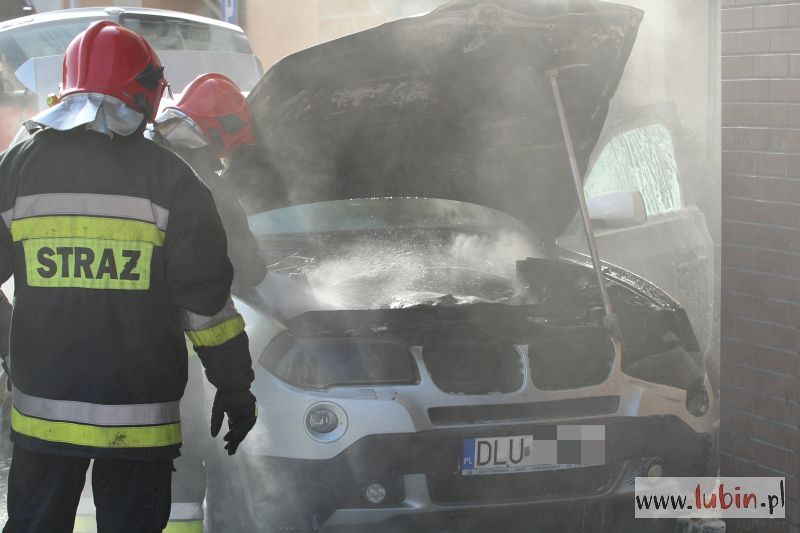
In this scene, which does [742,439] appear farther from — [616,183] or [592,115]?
[616,183]

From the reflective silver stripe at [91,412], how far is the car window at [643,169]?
3547 millimetres

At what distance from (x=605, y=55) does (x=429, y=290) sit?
1.09 metres

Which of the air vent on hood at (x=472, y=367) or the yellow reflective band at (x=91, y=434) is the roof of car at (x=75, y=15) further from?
the yellow reflective band at (x=91, y=434)

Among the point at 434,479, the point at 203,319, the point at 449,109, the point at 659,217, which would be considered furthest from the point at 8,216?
the point at 659,217

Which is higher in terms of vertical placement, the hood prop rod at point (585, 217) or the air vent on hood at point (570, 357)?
the hood prop rod at point (585, 217)

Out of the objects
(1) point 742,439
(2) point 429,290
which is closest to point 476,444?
(2) point 429,290

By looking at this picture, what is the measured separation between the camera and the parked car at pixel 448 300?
3455 mm

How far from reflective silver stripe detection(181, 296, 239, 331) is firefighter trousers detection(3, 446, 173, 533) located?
38cm

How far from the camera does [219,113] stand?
435 centimetres

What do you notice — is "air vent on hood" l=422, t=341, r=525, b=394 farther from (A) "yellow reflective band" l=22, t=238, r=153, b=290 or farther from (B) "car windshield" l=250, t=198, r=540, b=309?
(A) "yellow reflective band" l=22, t=238, r=153, b=290

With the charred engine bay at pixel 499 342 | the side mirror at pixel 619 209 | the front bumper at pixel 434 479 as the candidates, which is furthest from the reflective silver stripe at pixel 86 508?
the side mirror at pixel 619 209

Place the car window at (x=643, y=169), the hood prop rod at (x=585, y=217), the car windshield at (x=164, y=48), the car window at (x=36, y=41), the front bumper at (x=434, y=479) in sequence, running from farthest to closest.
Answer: the car window at (x=36, y=41) < the car windshield at (x=164, y=48) < the car window at (x=643, y=169) < the hood prop rod at (x=585, y=217) < the front bumper at (x=434, y=479)

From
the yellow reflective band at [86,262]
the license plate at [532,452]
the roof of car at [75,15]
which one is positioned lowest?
the license plate at [532,452]

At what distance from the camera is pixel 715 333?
19.7 ft
